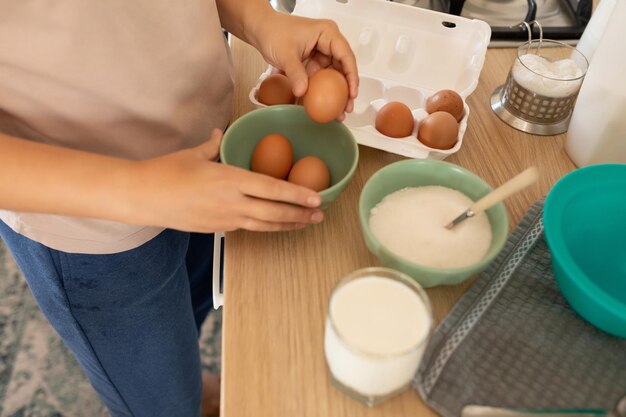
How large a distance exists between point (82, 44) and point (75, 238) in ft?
0.90

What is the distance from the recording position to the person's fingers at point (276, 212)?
64cm

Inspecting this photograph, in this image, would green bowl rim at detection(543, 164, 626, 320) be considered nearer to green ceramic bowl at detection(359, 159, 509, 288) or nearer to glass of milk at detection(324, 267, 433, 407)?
green ceramic bowl at detection(359, 159, 509, 288)

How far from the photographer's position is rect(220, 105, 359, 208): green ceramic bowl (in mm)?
780

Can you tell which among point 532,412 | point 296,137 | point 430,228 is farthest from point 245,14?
point 532,412

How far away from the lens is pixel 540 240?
2.42 ft

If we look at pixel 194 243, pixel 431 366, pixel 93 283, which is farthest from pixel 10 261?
pixel 431 366

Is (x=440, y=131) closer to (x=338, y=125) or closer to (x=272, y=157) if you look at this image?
(x=338, y=125)

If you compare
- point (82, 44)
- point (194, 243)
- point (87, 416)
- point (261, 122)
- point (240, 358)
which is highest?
point (82, 44)

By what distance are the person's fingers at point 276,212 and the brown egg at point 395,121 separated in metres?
0.23

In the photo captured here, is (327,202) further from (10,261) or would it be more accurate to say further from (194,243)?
(10,261)

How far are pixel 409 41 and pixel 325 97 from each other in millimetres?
345

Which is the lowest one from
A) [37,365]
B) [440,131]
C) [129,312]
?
[37,365]

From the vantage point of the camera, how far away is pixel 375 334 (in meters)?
0.54

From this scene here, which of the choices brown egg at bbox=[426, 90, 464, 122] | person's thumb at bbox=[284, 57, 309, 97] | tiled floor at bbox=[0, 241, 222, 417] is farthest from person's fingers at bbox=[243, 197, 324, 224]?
tiled floor at bbox=[0, 241, 222, 417]
